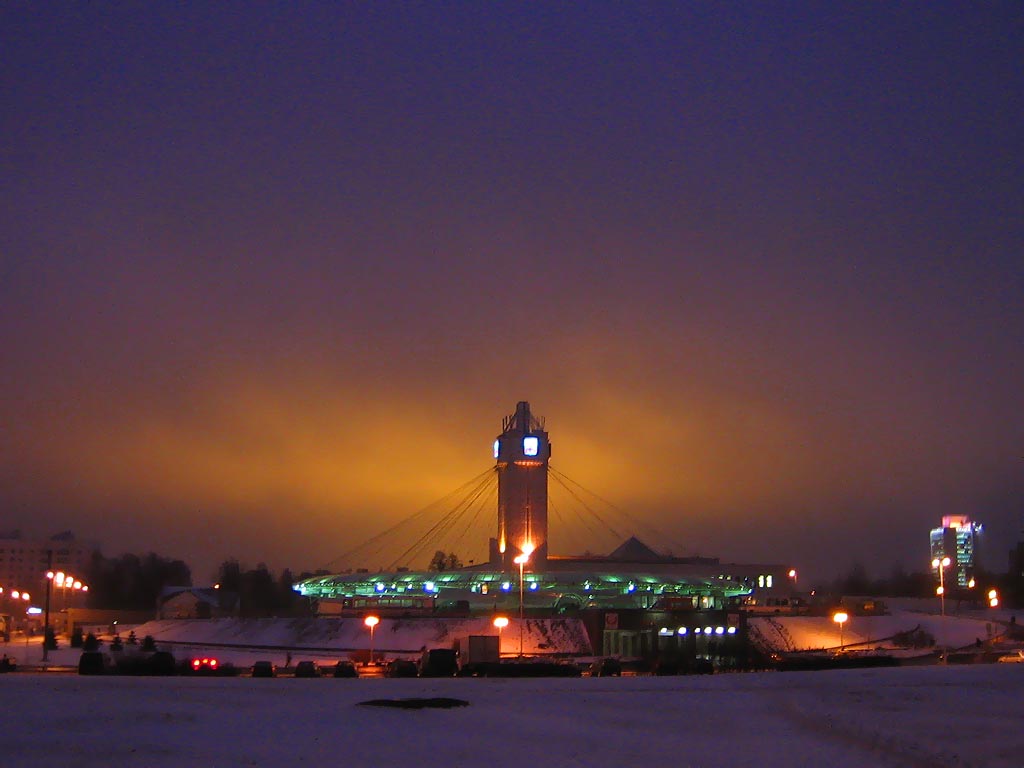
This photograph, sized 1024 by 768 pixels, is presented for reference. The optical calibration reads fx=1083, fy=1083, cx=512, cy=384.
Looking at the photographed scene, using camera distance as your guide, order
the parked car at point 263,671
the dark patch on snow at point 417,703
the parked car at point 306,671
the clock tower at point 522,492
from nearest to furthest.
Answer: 1. the dark patch on snow at point 417,703
2. the parked car at point 263,671
3. the parked car at point 306,671
4. the clock tower at point 522,492

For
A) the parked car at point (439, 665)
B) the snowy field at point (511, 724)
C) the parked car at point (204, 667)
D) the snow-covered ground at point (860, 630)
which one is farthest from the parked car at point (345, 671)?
the snow-covered ground at point (860, 630)

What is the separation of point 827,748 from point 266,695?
44.9 ft

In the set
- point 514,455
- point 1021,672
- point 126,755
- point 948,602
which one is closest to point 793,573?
point 948,602

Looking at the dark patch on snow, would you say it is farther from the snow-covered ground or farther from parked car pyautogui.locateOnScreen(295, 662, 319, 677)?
the snow-covered ground

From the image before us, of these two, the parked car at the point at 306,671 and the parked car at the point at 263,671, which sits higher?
the parked car at the point at 263,671

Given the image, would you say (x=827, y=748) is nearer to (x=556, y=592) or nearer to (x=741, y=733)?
(x=741, y=733)

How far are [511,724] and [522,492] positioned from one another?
→ 75.5 metres

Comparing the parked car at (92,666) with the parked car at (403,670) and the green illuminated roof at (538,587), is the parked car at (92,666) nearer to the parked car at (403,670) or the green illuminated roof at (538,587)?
the parked car at (403,670)

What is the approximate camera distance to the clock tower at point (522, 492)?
97375mm

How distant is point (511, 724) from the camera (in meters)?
22.6

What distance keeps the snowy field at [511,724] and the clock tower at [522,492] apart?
214 ft

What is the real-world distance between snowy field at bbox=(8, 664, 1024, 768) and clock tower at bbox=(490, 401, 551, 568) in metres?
65.3

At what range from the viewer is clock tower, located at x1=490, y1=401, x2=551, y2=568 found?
319ft

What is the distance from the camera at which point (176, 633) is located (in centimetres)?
7719
